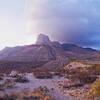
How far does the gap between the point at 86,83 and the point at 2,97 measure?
32.7ft

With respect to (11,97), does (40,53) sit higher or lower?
higher

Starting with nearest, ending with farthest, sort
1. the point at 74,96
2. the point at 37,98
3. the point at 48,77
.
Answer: the point at 37,98 < the point at 74,96 < the point at 48,77

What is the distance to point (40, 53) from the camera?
4813 inches

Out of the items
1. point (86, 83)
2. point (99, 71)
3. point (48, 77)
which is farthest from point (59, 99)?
point (99, 71)

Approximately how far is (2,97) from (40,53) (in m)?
111

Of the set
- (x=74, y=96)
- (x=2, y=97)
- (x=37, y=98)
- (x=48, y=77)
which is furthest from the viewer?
(x=48, y=77)

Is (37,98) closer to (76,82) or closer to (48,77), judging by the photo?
(76,82)

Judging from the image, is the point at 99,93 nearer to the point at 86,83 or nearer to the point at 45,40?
the point at 86,83

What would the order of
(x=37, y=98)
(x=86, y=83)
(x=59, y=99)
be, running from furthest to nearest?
(x=86, y=83) < (x=59, y=99) < (x=37, y=98)

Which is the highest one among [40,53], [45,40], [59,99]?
[45,40]

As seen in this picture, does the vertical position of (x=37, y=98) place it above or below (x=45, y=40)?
below

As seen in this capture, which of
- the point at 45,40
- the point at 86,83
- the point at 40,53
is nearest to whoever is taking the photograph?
the point at 86,83

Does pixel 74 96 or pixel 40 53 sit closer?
pixel 74 96

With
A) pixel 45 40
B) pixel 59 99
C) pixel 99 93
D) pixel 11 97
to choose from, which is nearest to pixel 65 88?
pixel 59 99
